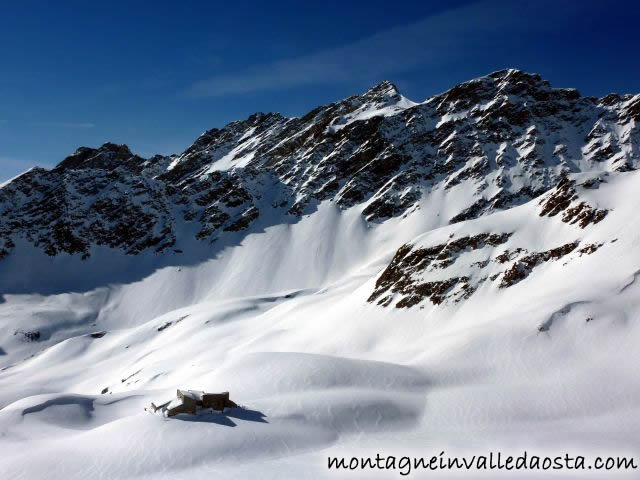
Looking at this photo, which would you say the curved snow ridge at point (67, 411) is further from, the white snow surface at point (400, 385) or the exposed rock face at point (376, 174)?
the exposed rock face at point (376, 174)

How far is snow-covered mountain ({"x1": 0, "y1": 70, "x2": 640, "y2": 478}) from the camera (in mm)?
25891

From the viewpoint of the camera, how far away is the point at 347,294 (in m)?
67.9

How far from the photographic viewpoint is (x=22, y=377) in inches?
2945

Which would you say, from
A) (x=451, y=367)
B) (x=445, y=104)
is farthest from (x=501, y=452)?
(x=445, y=104)

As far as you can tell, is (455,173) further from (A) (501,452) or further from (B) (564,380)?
(A) (501,452)

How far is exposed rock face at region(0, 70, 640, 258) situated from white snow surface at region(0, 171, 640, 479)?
233ft

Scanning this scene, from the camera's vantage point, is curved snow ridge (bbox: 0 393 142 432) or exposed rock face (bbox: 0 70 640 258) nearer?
curved snow ridge (bbox: 0 393 142 432)

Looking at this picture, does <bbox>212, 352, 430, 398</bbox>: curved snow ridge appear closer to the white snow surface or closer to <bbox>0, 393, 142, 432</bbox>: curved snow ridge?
the white snow surface

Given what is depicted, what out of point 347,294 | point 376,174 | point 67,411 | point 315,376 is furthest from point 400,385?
point 376,174

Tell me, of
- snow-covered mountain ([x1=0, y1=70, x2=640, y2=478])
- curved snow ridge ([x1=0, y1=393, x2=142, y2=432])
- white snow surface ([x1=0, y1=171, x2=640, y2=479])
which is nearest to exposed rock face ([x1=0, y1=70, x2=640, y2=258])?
snow-covered mountain ([x1=0, y1=70, x2=640, y2=478])

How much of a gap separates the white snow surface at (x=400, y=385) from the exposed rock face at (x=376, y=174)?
71162mm

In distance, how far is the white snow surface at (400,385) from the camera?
23.4 meters

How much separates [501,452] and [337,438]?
814cm

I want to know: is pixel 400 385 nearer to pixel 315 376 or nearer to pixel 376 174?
pixel 315 376
